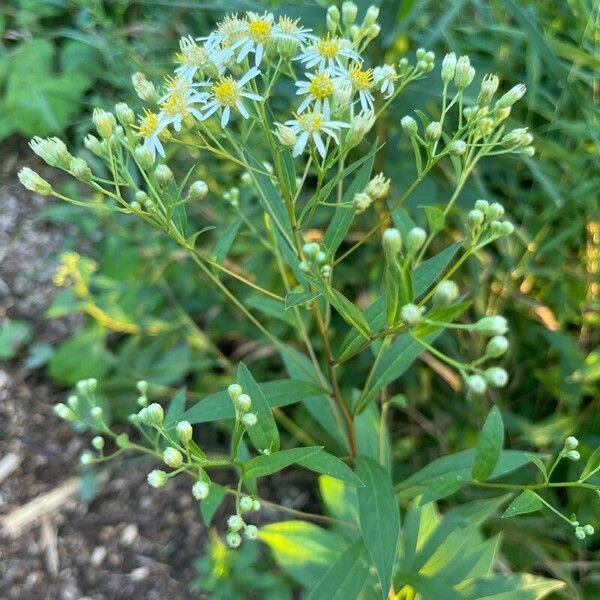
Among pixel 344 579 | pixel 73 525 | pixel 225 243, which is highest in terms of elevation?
pixel 225 243

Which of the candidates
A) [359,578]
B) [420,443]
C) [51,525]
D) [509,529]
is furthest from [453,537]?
[51,525]

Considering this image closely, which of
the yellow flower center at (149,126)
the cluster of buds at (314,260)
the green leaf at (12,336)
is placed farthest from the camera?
the green leaf at (12,336)

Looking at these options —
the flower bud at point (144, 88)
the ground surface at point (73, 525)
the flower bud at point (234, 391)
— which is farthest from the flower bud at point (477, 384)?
the ground surface at point (73, 525)

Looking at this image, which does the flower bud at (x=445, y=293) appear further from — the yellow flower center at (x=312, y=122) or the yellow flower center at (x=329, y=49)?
the yellow flower center at (x=329, y=49)

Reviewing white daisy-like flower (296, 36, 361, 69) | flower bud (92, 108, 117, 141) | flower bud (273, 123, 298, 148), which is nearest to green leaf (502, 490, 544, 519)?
flower bud (273, 123, 298, 148)

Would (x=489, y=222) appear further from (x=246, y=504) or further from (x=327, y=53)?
(x=246, y=504)

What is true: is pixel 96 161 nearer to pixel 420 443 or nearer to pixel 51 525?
pixel 51 525

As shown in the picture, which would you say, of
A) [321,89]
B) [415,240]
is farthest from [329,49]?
[415,240]
